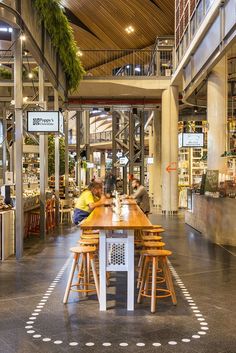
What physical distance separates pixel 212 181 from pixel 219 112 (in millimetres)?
1702

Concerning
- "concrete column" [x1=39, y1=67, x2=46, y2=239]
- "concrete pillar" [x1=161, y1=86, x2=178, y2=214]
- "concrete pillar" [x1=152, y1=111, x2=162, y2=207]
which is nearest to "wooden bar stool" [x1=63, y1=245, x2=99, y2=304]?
"concrete column" [x1=39, y1=67, x2=46, y2=239]

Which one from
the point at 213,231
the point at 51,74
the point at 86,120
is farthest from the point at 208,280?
the point at 86,120

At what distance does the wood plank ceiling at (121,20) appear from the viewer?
1741 centimetres

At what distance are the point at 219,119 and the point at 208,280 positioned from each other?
567 centimetres

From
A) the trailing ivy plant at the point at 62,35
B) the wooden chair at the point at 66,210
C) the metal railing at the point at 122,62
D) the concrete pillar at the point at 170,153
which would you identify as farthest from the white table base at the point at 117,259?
the metal railing at the point at 122,62

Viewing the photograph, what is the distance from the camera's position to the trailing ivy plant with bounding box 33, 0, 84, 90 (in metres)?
8.90

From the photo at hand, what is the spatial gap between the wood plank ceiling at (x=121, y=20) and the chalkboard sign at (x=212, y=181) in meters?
8.46

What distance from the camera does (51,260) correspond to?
792 cm

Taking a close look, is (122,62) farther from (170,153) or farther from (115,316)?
(115,316)

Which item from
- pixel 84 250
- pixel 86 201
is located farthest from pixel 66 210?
pixel 84 250

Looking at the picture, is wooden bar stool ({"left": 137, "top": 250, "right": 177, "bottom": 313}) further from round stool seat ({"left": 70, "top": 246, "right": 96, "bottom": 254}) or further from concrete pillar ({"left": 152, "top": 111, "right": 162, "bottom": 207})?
concrete pillar ({"left": 152, "top": 111, "right": 162, "bottom": 207})

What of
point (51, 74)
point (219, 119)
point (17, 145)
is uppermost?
point (51, 74)

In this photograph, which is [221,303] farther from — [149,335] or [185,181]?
[185,181]

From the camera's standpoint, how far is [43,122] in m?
9.12
